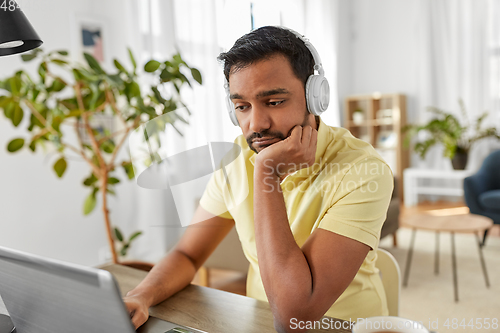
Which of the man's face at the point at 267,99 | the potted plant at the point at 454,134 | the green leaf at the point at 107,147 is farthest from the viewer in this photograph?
the potted plant at the point at 454,134

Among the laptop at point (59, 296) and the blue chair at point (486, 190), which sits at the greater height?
the laptop at point (59, 296)

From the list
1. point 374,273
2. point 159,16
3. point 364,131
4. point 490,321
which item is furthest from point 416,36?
point 374,273

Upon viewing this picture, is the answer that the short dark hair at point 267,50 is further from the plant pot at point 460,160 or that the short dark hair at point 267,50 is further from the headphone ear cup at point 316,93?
the plant pot at point 460,160

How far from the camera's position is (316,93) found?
920mm

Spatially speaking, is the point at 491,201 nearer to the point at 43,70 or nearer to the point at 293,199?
the point at 293,199

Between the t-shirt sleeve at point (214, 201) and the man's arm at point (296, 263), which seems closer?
the man's arm at point (296, 263)

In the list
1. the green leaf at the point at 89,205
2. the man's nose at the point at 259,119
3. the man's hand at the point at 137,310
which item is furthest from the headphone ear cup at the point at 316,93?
the green leaf at the point at 89,205

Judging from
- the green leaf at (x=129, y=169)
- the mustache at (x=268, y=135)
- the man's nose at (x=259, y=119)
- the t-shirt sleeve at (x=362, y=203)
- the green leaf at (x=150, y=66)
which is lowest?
the green leaf at (x=129, y=169)

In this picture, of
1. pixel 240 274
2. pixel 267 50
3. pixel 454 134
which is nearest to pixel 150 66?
pixel 267 50

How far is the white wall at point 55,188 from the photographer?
7.95 feet

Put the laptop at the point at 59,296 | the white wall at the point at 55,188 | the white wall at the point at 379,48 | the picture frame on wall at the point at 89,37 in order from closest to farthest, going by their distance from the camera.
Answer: the laptop at the point at 59,296 → the white wall at the point at 55,188 → the picture frame on wall at the point at 89,37 → the white wall at the point at 379,48

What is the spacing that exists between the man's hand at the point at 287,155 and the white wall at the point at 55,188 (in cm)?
198

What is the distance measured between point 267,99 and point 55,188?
2.24 meters

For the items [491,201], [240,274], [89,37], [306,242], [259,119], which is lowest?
[240,274]
